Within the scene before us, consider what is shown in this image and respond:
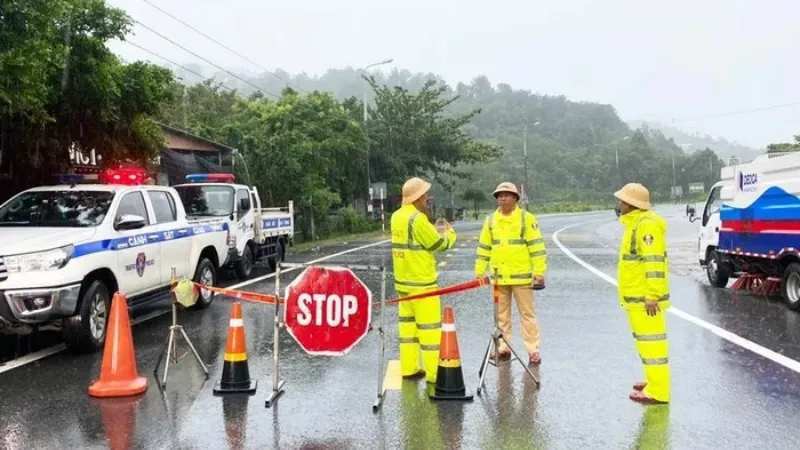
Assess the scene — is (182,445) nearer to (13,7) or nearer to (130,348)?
(130,348)

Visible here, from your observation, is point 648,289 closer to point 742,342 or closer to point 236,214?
point 742,342

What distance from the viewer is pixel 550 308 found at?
38.5ft

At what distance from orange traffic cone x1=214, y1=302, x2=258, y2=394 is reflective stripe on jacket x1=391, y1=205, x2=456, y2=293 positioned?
1473 millimetres

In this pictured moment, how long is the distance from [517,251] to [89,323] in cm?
468

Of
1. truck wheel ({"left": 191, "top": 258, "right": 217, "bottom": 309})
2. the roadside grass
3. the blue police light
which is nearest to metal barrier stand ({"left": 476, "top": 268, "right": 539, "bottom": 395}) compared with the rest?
truck wheel ({"left": 191, "top": 258, "right": 217, "bottom": 309})

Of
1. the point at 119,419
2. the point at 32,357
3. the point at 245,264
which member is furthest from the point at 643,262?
the point at 245,264

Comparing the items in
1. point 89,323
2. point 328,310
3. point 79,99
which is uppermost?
point 79,99

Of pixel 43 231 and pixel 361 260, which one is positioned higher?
pixel 43 231

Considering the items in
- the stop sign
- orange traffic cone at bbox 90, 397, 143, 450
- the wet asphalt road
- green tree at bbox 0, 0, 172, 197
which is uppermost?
green tree at bbox 0, 0, 172, 197

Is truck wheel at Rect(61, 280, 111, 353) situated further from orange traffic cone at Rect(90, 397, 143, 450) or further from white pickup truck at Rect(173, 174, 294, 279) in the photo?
white pickup truck at Rect(173, 174, 294, 279)

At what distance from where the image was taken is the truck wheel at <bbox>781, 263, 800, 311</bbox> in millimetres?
11172

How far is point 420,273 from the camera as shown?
6.94 meters

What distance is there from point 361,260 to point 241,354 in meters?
14.6

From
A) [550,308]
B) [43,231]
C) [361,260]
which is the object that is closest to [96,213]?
[43,231]
